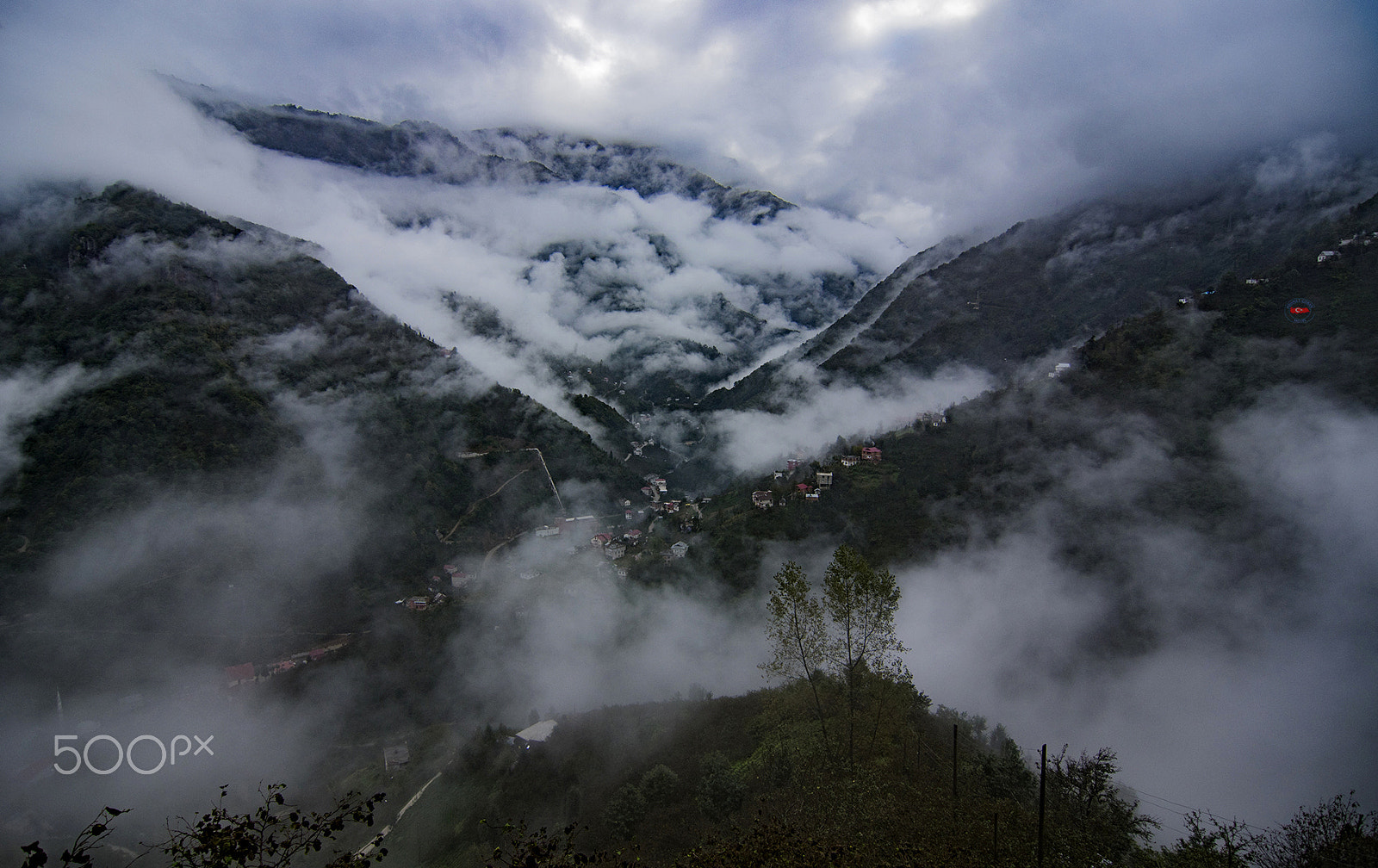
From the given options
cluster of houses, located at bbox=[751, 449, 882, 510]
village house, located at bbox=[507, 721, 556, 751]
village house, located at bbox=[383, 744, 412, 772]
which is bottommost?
village house, located at bbox=[383, 744, 412, 772]

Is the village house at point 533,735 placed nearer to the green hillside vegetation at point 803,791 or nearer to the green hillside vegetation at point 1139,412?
the green hillside vegetation at point 803,791

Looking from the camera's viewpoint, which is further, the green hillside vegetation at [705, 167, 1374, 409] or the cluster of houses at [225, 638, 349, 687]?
the green hillside vegetation at [705, 167, 1374, 409]

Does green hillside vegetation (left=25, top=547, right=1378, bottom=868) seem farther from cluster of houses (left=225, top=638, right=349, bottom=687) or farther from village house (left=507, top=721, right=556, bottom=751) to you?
cluster of houses (left=225, top=638, right=349, bottom=687)

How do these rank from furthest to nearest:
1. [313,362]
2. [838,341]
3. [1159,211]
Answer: [838,341] < [1159,211] < [313,362]

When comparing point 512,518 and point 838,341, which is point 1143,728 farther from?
point 838,341

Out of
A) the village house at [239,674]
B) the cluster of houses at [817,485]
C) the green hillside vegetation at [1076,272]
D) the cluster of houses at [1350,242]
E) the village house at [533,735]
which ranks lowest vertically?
the village house at [533,735]

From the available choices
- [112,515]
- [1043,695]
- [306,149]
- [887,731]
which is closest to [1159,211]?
[1043,695]

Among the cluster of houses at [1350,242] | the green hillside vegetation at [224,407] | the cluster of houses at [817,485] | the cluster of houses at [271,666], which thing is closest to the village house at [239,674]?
the cluster of houses at [271,666]

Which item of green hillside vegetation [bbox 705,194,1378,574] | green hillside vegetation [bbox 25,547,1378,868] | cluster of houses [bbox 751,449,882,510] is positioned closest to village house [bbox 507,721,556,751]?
green hillside vegetation [bbox 25,547,1378,868]
